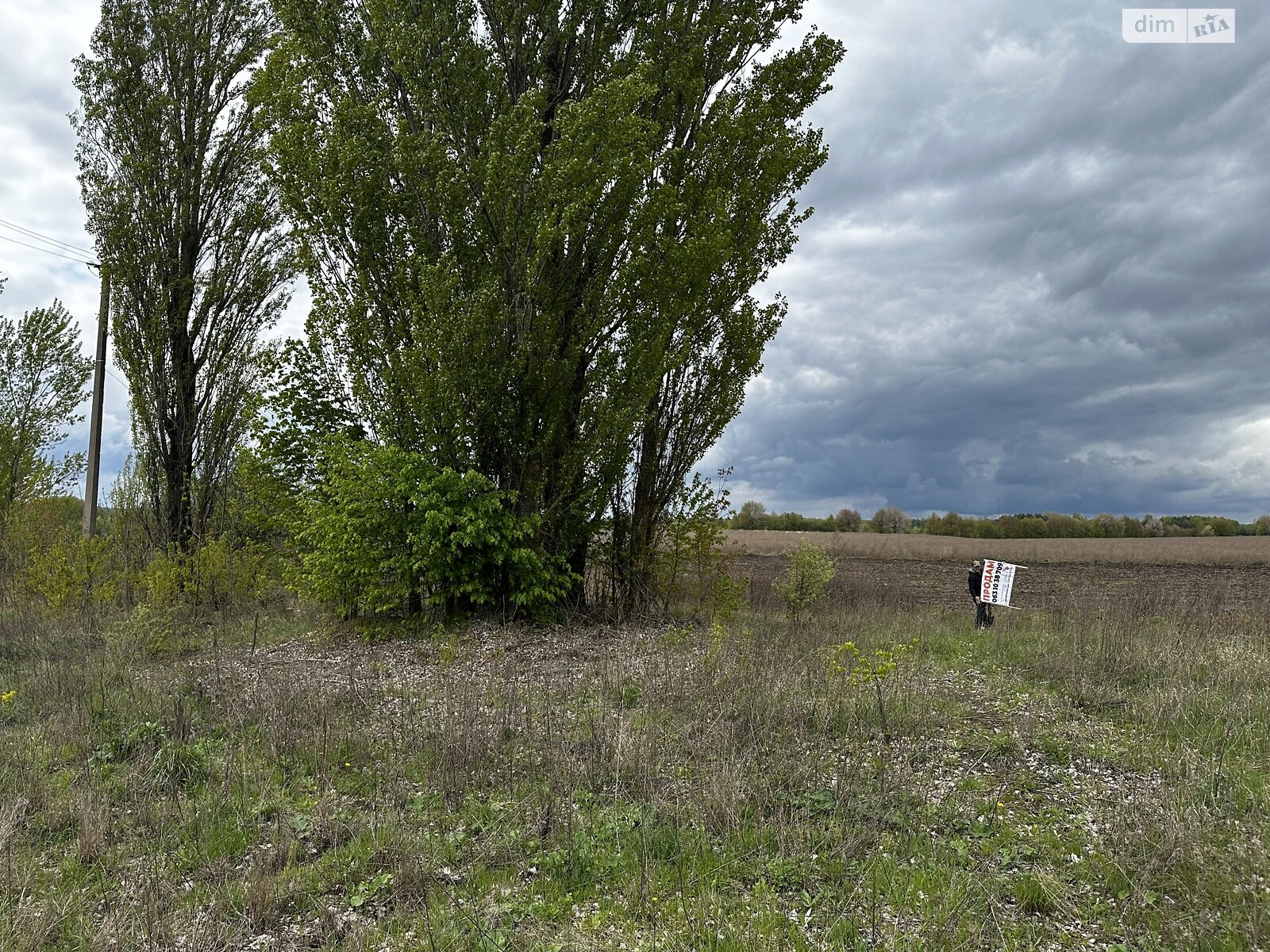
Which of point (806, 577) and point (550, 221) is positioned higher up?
point (550, 221)

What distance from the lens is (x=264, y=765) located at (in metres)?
5.86

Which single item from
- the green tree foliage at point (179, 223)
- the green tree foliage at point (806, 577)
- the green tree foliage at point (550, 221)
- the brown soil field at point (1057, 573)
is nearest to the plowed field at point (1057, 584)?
the brown soil field at point (1057, 573)

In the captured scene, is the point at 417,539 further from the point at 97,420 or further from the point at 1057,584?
the point at 1057,584

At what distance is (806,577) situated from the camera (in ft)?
45.8

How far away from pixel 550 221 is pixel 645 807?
7.85 metres

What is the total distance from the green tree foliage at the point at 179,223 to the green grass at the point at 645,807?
8.13 meters

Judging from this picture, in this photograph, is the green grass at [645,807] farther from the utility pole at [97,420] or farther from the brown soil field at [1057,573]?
the utility pole at [97,420]

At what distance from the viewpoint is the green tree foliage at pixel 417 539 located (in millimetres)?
10391

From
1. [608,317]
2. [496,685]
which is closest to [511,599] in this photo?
[496,685]

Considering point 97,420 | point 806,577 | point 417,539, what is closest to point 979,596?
point 806,577

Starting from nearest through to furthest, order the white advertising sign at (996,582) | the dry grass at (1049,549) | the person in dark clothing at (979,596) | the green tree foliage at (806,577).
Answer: the white advertising sign at (996,582) < the person in dark clothing at (979,596) < the green tree foliage at (806,577) < the dry grass at (1049,549)

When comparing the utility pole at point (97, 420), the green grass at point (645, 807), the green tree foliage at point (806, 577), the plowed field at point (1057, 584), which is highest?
the utility pole at point (97, 420)

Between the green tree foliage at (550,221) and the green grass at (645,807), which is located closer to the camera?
the green grass at (645,807)

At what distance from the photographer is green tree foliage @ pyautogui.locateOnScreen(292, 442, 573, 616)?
1039cm
